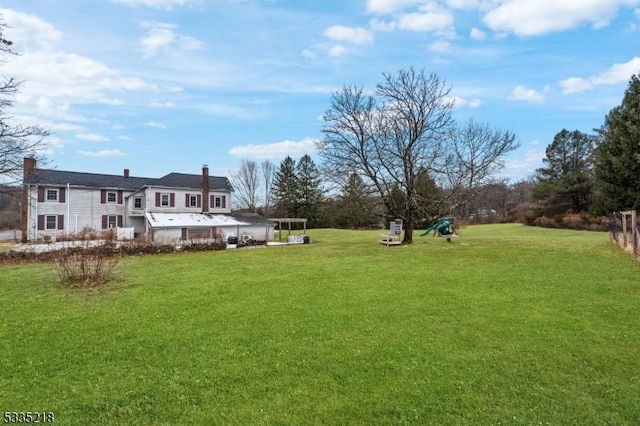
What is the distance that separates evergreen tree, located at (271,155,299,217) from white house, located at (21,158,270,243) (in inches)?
620

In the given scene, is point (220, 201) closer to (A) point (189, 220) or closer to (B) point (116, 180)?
(A) point (189, 220)

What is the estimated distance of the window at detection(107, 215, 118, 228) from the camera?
117 feet

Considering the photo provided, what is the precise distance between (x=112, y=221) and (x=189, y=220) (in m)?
8.31

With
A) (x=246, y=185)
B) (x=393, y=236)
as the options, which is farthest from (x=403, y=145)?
(x=246, y=185)

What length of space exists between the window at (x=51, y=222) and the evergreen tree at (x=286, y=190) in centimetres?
2702

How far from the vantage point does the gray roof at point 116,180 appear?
108ft

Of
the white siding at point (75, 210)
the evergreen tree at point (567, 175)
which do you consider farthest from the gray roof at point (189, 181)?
the evergreen tree at point (567, 175)

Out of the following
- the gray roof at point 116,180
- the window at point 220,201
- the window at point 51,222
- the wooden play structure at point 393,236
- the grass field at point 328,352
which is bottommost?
the grass field at point 328,352

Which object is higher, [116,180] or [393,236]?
[116,180]

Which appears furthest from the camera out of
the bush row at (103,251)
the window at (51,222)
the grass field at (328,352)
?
the window at (51,222)

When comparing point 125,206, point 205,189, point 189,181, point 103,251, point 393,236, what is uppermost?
point 189,181

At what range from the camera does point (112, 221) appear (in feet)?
118

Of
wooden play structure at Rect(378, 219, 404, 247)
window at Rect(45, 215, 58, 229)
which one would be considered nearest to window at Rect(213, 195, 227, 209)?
window at Rect(45, 215, 58, 229)

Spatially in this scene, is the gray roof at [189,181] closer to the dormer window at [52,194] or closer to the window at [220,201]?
the window at [220,201]
